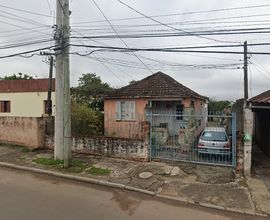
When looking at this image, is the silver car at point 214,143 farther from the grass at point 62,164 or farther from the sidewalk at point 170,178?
the grass at point 62,164

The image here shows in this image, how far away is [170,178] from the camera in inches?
393

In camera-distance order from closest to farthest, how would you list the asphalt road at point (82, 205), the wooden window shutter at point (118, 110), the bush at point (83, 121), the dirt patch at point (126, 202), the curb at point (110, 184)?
1. the asphalt road at point (82, 205)
2. the dirt patch at point (126, 202)
3. the curb at point (110, 184)
4. the bush at point (83, 121)
5. the wooden window shutter at point (118, 110)

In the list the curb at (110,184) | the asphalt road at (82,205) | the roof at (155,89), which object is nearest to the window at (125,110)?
the roof at (155,89)

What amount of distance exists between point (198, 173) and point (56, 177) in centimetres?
509

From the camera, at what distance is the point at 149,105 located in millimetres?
18109

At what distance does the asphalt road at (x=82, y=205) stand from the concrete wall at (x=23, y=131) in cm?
506

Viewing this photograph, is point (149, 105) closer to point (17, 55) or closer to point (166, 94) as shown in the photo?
point (166, 94)

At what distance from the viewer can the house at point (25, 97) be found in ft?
93.3

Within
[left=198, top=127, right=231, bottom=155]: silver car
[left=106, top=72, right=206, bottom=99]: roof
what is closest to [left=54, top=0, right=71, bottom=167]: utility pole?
[left=198, top=127, right=231, bottom=155]: silver car

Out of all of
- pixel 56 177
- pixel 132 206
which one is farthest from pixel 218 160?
pixel 56 177

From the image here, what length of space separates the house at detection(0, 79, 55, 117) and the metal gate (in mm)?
17649

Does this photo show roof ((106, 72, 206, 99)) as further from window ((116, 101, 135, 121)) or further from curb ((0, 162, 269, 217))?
curb ((0, 162, 269, 217))

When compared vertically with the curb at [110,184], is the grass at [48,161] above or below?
above

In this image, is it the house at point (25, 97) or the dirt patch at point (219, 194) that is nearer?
the dirt patch at point (219, 194)
